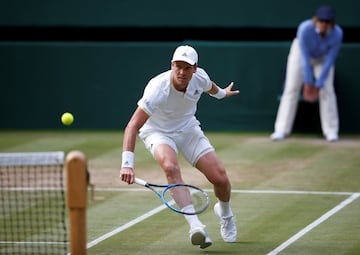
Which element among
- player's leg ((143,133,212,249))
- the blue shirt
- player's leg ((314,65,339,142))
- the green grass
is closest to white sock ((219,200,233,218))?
the green grass

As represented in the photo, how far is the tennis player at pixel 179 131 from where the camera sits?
8.71m

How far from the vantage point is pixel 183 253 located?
348 inches

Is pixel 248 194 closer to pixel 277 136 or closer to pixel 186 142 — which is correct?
pixel 186 142

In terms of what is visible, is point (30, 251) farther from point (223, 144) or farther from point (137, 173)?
point (223, 144)

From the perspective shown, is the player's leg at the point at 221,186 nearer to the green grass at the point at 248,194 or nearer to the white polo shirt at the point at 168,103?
the green grass at the point at 248,194

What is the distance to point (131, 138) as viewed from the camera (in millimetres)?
8617

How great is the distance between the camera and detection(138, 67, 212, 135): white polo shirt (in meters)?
8.81

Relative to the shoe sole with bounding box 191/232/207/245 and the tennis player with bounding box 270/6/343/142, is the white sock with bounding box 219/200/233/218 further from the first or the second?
the tennis player with bounding box 270/6/343/142

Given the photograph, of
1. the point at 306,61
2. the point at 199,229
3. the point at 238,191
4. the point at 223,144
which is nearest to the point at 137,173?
the point at 238,191

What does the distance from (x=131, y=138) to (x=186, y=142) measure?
0.75 meters

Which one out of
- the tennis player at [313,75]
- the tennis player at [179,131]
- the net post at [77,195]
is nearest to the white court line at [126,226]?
the tennis player at [179,131]

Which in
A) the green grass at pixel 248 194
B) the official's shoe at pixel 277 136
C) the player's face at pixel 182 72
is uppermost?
the player's face at pixel 182 72

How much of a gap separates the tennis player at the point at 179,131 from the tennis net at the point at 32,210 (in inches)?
33.3

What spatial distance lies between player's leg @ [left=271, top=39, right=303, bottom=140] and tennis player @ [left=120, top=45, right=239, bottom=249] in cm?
678
